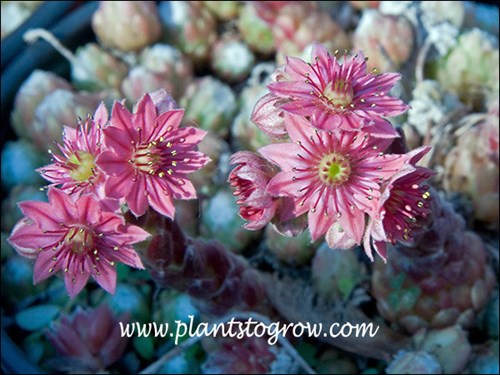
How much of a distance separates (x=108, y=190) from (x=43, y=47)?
1260 mm

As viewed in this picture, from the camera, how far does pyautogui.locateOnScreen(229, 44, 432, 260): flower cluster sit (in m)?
0.91

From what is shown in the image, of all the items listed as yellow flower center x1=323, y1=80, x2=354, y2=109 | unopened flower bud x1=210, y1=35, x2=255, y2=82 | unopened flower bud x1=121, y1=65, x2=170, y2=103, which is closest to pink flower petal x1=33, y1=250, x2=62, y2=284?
yellow flower center x1=323, y1=80, x2=354, y2=109

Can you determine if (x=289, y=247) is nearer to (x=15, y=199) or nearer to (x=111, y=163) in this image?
(x=15, y=199)

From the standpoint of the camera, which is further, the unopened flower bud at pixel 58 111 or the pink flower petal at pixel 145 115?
the unopened flower bud at pixel 58 111

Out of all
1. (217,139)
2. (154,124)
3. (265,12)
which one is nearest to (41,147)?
(217,139)

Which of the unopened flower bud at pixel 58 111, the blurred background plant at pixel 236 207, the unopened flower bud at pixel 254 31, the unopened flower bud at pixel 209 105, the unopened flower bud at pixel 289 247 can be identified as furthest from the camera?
the unopened flower bud at pixel 254 31

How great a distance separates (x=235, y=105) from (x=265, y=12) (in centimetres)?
26

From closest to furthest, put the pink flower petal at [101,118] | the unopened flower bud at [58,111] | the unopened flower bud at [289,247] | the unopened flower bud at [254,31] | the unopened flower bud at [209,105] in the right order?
1. the pink flower petal at [101,118]
2. the unopened flower bud at [289,247]
3. the unopened flower bud at [58,111]
4. the unopened flower bud at [209,105]
5. the unopened flower bud at [254,31]

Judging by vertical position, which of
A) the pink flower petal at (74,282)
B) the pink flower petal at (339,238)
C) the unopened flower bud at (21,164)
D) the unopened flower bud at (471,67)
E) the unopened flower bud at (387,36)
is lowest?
the unopened flower bud at (471,67)

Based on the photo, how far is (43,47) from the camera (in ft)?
6.61

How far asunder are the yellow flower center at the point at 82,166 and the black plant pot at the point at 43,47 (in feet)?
3.34

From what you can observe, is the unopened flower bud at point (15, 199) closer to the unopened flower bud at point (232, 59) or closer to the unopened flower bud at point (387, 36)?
the unopened flower bud at point (232, 59)

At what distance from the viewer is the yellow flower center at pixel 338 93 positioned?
92cm

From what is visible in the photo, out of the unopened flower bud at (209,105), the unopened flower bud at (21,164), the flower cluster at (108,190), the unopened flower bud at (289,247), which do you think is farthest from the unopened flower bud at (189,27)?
the flower cluster at (108,190)
